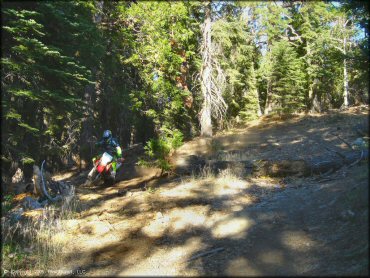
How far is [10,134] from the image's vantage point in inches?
442

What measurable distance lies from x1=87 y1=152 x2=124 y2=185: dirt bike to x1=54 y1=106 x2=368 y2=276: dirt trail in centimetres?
128

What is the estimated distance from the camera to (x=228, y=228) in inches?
265

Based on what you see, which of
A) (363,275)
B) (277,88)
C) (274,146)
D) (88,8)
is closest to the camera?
(363,275)

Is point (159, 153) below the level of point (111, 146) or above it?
below

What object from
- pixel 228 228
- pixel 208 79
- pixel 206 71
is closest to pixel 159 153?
pixel 228 228

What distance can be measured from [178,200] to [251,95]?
2093cm

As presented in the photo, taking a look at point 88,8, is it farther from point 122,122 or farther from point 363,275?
point 363,275

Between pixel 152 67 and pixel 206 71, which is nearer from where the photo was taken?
pixel 152 67

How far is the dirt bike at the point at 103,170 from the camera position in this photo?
42.1 ft

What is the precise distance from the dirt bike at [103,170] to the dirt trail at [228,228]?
1277 millimetres

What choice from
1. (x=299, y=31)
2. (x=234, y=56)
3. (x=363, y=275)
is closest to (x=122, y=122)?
(x=234, y=56)

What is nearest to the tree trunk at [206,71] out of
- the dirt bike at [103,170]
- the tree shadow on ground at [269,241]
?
the dirt bike at [103,170]

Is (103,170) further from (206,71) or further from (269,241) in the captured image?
(206,71)

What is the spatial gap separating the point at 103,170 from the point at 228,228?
7.25 metres
